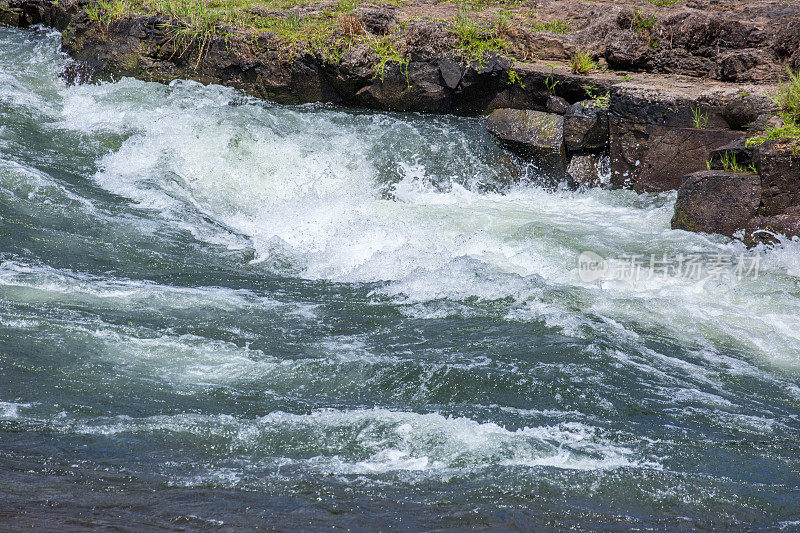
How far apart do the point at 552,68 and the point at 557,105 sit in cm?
63

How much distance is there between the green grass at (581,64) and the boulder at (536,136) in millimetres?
659

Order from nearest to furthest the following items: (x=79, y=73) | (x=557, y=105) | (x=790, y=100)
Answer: (x=790, y=100)
(x=557, y=105)
(x=79, y=73)

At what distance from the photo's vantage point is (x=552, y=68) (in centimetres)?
793

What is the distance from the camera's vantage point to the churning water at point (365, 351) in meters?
2.42

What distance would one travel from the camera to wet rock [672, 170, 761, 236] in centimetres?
581

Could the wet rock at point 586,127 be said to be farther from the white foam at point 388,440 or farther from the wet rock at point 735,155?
the white foam at point 388,440

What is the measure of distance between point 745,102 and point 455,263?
152 inches

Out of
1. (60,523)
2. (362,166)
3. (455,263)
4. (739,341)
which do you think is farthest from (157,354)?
(362,166)

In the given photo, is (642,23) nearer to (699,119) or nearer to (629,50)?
(629,50)

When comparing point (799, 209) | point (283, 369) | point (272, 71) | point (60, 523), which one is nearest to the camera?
point (60, 523)

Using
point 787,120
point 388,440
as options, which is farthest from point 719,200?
point 388,440

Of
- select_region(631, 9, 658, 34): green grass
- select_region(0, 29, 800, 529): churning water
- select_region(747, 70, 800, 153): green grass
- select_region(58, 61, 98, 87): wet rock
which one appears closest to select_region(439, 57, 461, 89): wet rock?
select_region(0, 29, 800, 529): churning water

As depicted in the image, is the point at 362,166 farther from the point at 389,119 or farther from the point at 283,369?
the point at 283,369

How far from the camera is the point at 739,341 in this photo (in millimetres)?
4094
